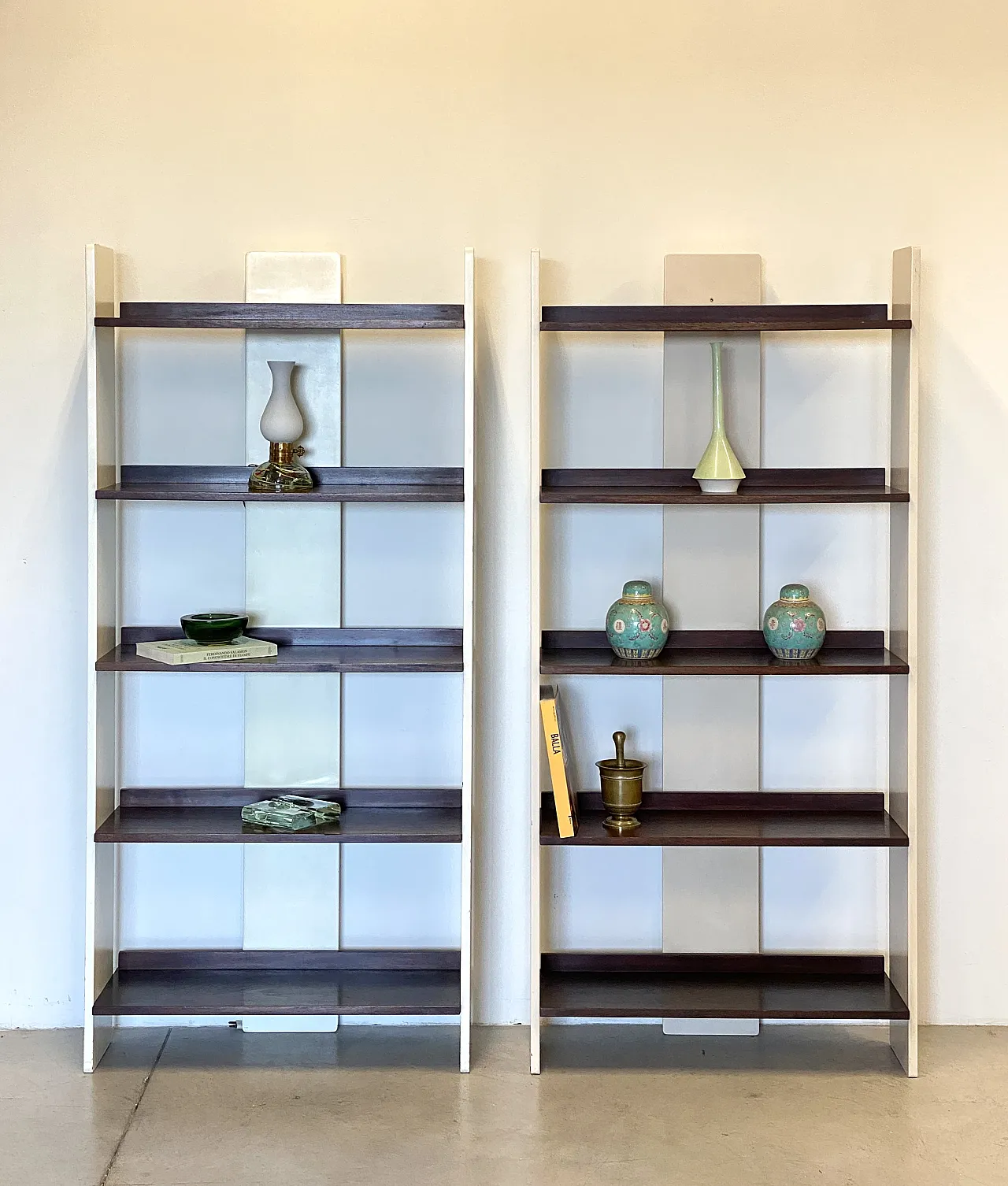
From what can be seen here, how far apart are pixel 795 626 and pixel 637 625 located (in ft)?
1.32

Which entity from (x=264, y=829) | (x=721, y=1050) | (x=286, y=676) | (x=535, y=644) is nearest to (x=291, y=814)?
(x=264, y=829)

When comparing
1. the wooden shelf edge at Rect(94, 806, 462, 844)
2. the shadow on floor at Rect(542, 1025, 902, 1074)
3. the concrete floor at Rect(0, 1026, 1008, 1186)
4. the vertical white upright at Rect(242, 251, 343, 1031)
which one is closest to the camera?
the concrete floor at Rect(0, 1026, 1008, 1186)

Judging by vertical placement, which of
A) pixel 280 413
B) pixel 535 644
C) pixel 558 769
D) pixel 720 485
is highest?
pixel 280 413

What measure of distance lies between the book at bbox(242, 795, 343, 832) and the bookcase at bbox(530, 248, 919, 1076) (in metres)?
0.53


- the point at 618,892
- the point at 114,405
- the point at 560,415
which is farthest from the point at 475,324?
the point at 618,892

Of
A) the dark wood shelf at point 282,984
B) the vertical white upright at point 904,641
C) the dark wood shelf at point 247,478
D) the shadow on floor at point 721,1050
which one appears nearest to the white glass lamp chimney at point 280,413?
the dark wood shelf at point 247,478

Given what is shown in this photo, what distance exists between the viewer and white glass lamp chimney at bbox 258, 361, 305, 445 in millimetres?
3537

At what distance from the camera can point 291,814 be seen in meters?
3.52

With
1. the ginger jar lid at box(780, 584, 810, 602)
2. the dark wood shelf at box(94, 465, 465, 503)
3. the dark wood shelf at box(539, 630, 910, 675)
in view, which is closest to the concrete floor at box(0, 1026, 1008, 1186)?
the dark wood shelf at box(539, 630, 910, 675)

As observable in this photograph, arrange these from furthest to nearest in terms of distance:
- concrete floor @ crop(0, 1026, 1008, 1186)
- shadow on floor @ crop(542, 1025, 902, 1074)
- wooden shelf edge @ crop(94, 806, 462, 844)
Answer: shadow on floor @ crop(542, 1025, 902, 1074) < wooden shelf edge @ crop(94, 806, 462, 844) < concrete floor @ crop(0, 1026, 1008, 1186)

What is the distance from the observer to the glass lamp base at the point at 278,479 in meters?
3.50

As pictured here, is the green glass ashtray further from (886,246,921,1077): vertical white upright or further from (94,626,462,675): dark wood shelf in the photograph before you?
(886,246,921,1077): vertical white upright

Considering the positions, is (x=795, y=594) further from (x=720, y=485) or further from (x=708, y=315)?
(x=708, y=315)

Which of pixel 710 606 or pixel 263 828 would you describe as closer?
pixel 263 828
